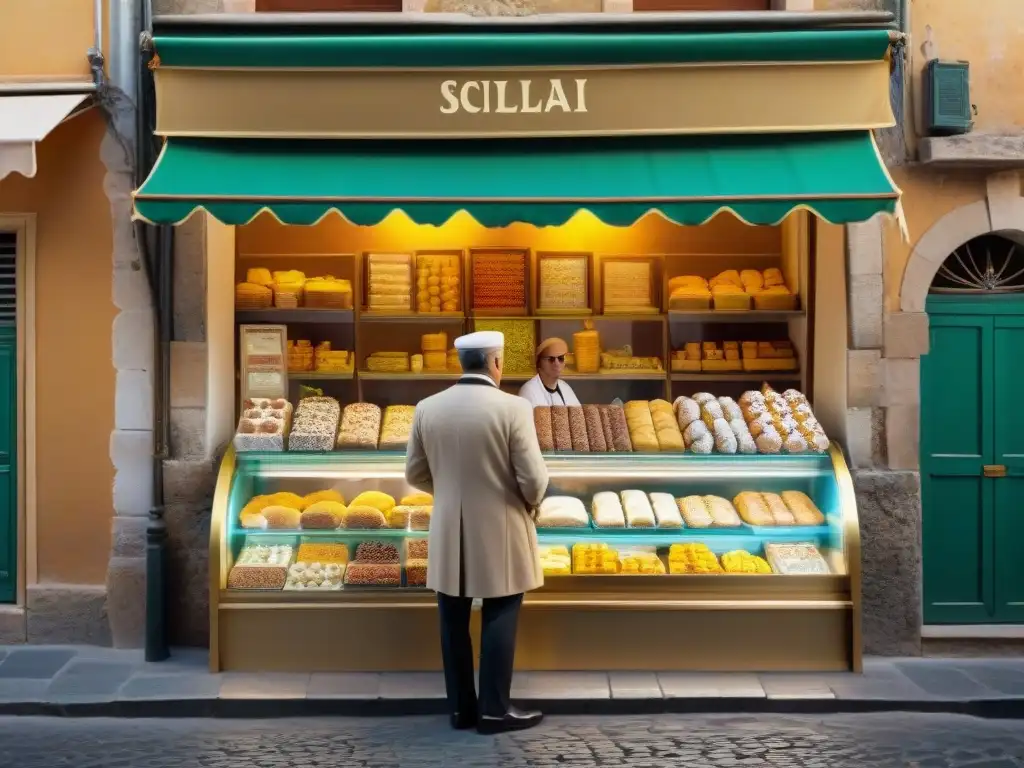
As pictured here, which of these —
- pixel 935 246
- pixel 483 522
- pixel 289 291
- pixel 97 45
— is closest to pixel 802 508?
pixel 935 246

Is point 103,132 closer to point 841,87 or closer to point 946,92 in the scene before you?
point 841,87

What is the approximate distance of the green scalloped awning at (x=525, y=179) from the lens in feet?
23.5

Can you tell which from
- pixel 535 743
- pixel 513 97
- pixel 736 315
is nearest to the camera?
pixel 535 743

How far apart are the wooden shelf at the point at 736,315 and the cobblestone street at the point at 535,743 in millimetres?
3470

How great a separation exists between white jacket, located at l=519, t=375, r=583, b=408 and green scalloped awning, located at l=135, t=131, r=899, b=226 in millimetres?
1828

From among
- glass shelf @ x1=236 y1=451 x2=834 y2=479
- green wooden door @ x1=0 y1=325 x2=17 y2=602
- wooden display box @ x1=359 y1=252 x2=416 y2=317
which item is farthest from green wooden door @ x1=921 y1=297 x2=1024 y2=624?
green wooden door @ x1=0 y1=325 x2=17 y2=602

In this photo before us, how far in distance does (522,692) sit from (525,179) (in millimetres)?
3090

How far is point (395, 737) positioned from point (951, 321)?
15.3ft

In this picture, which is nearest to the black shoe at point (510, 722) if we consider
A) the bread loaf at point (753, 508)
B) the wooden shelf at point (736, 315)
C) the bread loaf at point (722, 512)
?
the bread loaf at point (722, 512)

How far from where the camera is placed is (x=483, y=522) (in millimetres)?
6527

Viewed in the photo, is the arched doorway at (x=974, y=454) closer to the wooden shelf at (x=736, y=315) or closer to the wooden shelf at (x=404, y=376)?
the wooden shelf at (x=736, y=315)

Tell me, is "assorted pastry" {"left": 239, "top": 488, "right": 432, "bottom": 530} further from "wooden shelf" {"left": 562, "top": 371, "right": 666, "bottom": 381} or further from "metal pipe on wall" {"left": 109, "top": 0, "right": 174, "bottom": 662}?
"wooden shelf" {"left": 562, "top": 371, "right": 666, "bottom": 381}

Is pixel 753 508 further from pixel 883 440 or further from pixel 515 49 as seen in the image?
pixel 515 49

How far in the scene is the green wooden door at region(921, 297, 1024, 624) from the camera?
27.1 ft
